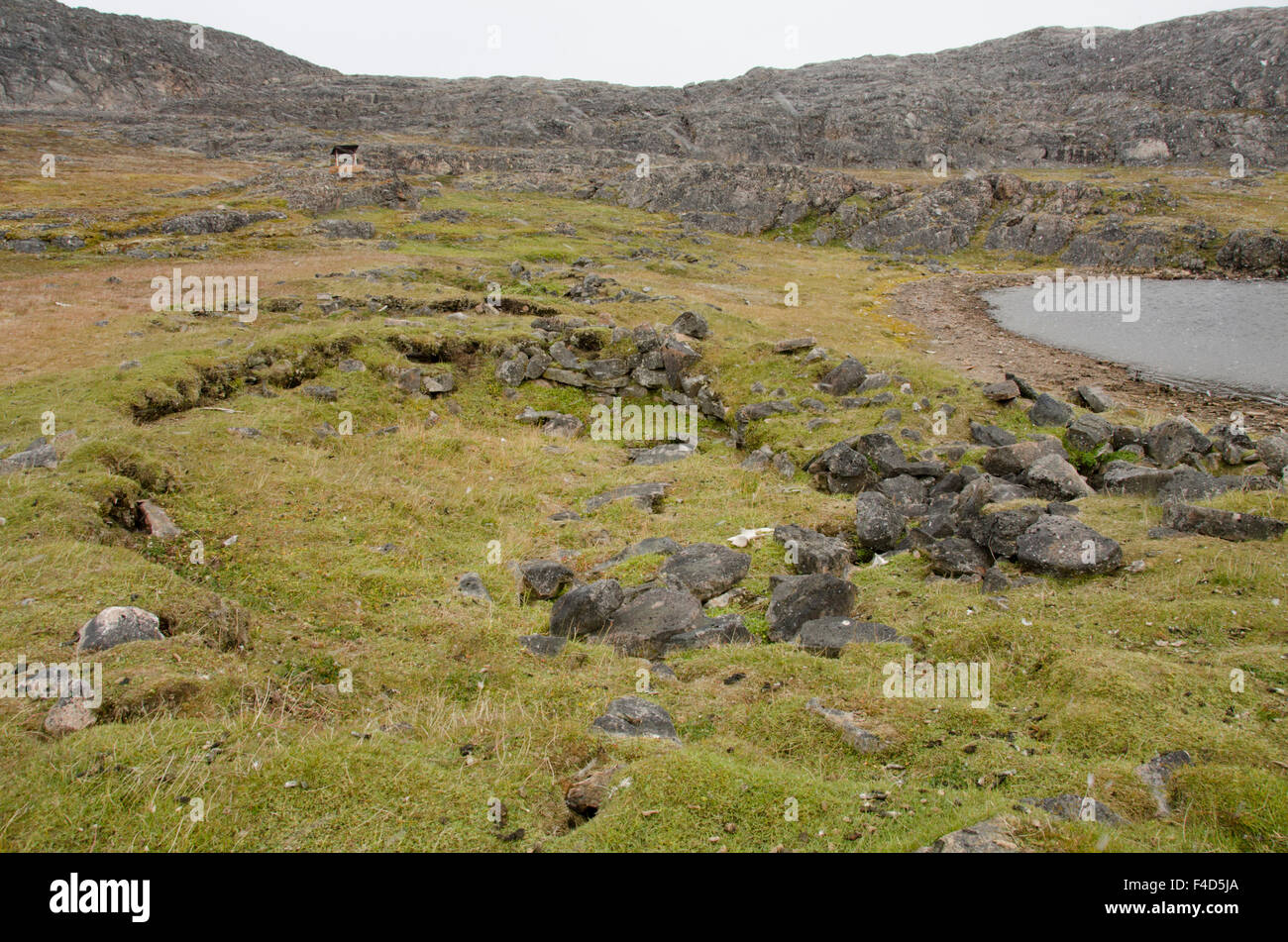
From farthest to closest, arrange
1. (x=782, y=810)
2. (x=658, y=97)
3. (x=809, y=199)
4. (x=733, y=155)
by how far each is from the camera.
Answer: (x=658, y=97)
(x=733, y=155)
(x=809, y=199)
(x=782, y=810)

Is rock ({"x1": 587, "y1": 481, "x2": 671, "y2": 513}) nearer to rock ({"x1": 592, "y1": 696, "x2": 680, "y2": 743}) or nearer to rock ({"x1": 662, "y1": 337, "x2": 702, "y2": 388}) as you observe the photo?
rock ({"x1": 592, "y1": 696, "x2": 680, "y2": 743})

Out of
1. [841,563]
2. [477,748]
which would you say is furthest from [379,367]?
[477,748]

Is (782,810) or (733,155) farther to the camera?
(733,155)

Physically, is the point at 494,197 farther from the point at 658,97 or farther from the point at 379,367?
the point at 658,97

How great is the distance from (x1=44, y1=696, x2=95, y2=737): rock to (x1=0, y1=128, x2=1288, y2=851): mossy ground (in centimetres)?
24

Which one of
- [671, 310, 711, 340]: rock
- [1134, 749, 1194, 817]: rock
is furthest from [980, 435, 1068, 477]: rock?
[671, 310, 711, 340]: rock

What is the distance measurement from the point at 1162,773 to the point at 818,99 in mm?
129133

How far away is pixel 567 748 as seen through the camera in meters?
7.63

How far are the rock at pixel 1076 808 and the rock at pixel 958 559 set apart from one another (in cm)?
599

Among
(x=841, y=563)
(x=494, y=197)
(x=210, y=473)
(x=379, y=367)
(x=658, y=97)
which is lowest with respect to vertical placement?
(x=841, y=563)

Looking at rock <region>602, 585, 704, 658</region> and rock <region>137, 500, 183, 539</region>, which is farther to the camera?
rock <region>137, 500, 183, 539</region>

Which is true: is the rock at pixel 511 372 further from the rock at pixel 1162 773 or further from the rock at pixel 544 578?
the rock at pixel 1162 773

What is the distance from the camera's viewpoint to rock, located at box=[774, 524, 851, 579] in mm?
12633

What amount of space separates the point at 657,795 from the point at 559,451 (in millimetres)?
14261
